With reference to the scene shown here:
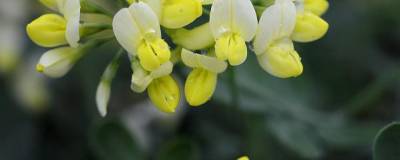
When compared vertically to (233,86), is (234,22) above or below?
above

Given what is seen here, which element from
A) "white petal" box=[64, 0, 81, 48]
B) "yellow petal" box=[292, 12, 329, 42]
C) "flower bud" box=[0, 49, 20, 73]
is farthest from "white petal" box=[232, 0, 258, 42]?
"flower bud" box=[0, 49, 20, 73]

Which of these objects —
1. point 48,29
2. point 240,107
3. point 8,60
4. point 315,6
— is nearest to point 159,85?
point 48,29

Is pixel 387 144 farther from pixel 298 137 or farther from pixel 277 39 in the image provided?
pixel 298 137

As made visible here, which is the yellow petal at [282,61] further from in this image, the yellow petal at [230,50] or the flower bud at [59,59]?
Result: the flower bud at [59,59]

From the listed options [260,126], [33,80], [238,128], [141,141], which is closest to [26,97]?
[33,80]

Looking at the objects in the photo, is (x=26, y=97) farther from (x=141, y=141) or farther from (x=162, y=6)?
(x=162, y=6)

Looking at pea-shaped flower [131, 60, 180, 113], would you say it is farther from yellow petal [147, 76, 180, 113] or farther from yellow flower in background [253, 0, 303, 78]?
yellow flower in background [253, 0, 303, 78]
